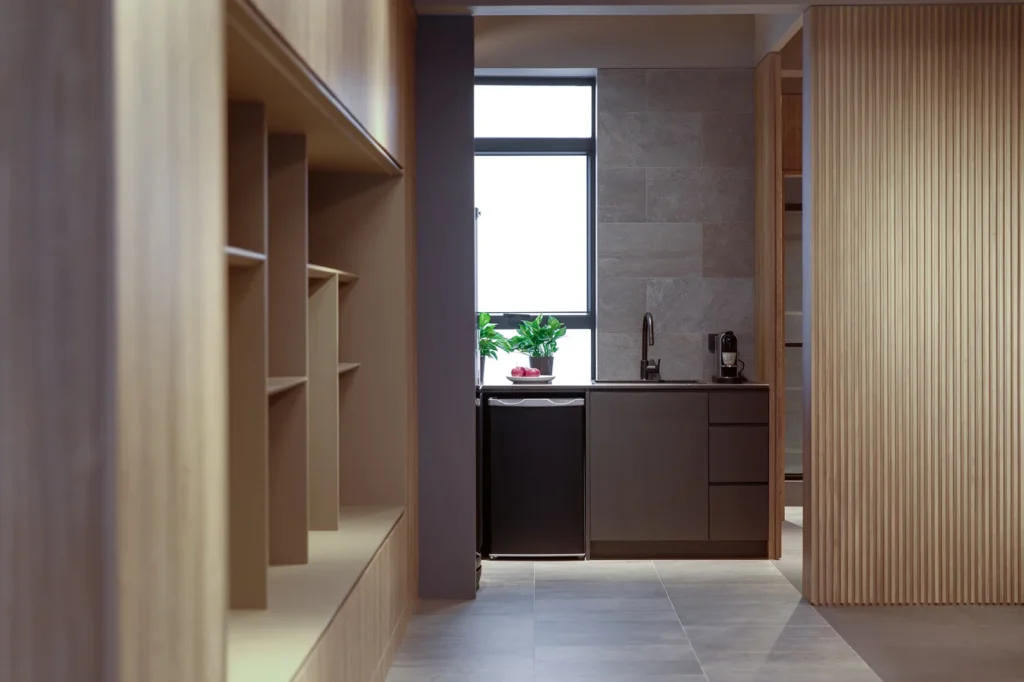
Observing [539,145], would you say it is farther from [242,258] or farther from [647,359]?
[242,258]

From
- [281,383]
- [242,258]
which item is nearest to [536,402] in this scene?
[281,383]

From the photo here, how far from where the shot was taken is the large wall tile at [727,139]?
5.57m

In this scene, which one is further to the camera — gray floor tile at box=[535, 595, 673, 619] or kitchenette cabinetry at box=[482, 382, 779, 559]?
kitchenette cabinetry at box=[482, 382, 779, 559]

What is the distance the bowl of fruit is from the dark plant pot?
6 cm

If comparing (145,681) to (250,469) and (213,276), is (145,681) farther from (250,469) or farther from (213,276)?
(250,469)

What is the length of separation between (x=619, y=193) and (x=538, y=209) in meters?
0.54

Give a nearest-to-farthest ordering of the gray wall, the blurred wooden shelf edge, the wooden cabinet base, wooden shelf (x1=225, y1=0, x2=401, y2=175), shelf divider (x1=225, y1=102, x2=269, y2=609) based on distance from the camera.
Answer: wooden shelf (x1=225, y1=0, x2=401, y2=175)
shelf divider (x1=225, y1=102, x2=269, y2=609)
the blurred wooden shelf edge
the gray wall
the wooden cabinet base

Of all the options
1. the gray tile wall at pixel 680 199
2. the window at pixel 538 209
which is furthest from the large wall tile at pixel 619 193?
the window at pixel 538 209

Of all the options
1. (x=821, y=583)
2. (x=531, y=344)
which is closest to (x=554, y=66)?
(x=531, y=344)

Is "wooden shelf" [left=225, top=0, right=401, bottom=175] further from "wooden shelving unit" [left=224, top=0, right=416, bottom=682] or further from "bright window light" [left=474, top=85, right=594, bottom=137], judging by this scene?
"bright window light" [left=474, top=85, right=594, bottom=137]

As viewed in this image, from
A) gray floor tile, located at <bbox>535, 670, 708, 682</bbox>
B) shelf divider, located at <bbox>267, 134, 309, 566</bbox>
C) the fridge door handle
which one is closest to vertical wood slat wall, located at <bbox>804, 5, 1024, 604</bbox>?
gray floor tile, located at <bbox>535, 670, 708, 682</bbox>

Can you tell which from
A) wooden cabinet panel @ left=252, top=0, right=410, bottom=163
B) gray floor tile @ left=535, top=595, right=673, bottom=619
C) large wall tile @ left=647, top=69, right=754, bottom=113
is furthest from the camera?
large wall tile @ left=647, top=69, right=754, bottom=113

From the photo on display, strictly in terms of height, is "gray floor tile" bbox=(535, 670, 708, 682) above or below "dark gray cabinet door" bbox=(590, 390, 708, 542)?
below

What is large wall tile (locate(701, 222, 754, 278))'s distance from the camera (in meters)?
5.59
